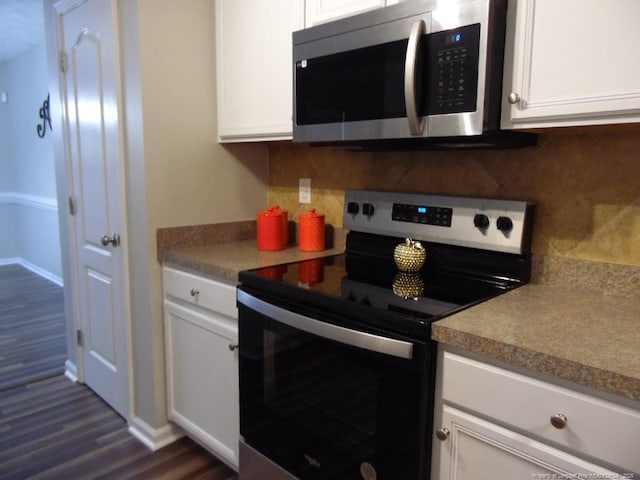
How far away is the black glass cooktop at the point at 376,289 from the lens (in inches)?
45.7

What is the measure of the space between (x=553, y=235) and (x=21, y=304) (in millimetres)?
4336

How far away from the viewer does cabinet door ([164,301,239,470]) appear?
1756mm

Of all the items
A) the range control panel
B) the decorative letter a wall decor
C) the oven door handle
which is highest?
the decorative letter a wall decor

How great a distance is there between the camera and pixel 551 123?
3.85 feet

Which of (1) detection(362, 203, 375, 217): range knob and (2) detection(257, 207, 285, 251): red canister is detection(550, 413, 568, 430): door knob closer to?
(1) detection(362, 203, 375, 217): range knob

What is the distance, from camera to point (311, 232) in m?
1.97

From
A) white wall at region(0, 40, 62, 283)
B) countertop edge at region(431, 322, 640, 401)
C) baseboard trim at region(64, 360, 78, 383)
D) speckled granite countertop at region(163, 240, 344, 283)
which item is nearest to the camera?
countertop edge at region(431, 322, 640, 401)

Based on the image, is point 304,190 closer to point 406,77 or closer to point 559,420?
point 406,77

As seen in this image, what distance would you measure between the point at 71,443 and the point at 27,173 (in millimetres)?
4234

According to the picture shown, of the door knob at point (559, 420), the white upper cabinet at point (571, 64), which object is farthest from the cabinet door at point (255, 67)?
the door knob at point (559, 420)

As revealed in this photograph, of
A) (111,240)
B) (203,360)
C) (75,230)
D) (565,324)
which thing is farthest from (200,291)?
(565,324)

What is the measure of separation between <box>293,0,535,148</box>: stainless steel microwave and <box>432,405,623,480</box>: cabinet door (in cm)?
71

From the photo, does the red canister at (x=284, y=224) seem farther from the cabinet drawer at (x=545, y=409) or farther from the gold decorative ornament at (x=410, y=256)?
the cabinet drawer at (x=545, y=409)

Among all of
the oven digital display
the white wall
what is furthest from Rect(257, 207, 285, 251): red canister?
the white wall
